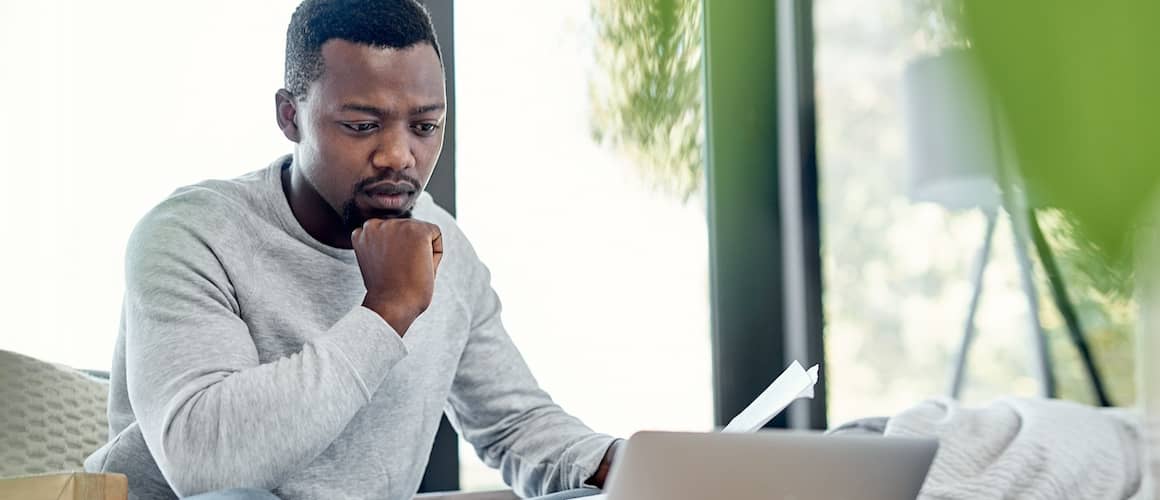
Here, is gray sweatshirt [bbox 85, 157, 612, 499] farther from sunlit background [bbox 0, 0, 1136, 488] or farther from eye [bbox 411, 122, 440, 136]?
sunlit background [bbox 0, 0, 1136, 488]

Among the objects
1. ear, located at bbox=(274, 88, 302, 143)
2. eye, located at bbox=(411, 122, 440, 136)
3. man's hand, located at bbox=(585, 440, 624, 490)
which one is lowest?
man's hand, located at bbox=(585, 440, 624, 490)

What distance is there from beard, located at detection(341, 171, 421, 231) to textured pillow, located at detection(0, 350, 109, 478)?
1.28ft

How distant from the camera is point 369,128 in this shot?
130 cm

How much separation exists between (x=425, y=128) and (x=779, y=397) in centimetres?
68

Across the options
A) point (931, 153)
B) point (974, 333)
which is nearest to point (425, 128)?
point (931, 153)

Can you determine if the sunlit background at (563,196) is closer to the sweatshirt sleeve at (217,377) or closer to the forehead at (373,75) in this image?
the forehead at (373,75)

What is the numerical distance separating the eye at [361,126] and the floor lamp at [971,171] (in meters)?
0.62

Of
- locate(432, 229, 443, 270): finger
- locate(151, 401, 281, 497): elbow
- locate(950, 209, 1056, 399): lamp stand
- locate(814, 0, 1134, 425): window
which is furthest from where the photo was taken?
locate(814, 0, 1134, 425): window

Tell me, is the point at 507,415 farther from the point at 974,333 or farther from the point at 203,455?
the point at 974,333

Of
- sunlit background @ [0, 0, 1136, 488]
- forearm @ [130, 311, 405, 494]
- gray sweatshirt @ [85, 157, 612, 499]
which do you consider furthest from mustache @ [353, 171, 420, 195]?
sunlit background @ [0, 0, 1136, 488]

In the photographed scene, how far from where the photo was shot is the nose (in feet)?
4.22

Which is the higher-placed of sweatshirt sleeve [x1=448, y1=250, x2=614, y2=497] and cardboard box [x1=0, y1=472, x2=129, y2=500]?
cardboard box [x1=0, y1=472, x2=129, y2=500]

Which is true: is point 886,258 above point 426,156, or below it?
below

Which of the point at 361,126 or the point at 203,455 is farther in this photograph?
the point at 361,126
